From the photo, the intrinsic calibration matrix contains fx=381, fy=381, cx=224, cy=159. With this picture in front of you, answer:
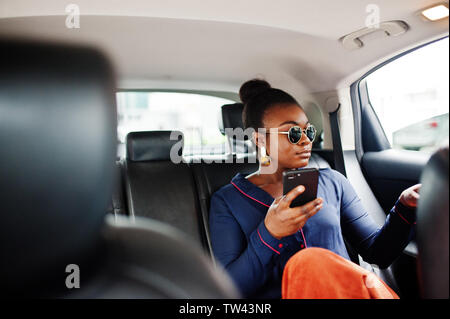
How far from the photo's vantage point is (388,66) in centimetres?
174

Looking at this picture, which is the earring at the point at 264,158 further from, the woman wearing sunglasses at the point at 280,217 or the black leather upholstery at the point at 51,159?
the black leather upholstery at the point at 51,159

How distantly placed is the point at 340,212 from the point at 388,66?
→ 0.77 meters

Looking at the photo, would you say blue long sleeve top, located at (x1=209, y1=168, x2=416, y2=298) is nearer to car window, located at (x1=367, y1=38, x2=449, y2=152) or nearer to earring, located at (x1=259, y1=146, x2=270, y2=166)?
earring, located at (x1=259, y1=146, x2=270, y2=166)

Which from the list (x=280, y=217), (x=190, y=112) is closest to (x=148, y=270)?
(x=280, y=217)

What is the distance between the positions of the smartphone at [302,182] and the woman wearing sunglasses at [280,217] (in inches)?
1.0

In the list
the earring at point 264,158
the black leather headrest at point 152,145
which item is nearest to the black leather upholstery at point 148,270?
the earring at point 264,158

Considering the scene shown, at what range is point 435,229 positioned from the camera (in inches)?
21.9

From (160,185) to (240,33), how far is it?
2.70 feet

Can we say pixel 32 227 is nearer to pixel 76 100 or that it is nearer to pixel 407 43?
pixel 76 100

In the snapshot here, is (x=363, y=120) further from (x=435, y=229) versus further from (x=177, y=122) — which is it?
(x=435, y=229)

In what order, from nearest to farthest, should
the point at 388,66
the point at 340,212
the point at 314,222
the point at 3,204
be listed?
the point at 3,204 → the point at 314,222 → the point at 340,212 → the point at 388,66

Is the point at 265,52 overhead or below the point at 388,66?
overhead

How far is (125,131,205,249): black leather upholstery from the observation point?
5.32 feet
